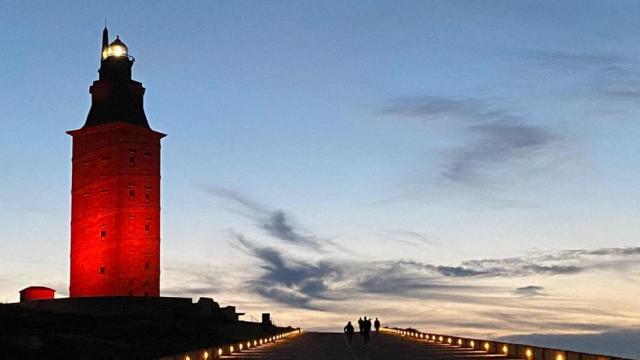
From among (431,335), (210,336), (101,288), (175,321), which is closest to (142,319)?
(175,321)

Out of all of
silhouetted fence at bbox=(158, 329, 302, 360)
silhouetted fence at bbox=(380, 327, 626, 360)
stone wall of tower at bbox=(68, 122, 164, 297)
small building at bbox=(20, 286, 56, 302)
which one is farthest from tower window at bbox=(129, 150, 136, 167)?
silhouetted fence at bbox=(380, 327, 626, 360)

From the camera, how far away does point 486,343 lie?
5269cm

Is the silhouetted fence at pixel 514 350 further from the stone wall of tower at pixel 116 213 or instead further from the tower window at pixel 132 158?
the tower window at pixel 132 158

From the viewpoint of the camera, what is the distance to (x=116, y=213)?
347ft

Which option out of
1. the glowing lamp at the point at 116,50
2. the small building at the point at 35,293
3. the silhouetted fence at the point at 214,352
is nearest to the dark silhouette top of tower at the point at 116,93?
the glowing lamp at the point at 116,50

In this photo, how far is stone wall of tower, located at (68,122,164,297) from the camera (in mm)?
104750

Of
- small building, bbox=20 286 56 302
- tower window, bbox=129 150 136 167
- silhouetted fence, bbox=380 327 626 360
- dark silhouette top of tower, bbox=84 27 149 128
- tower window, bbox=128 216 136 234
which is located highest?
dark silhouette top of tower, bbox=84 27 149 128

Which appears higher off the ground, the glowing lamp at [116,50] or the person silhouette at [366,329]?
the glowing lamp at [116,50]

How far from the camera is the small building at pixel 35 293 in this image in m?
104

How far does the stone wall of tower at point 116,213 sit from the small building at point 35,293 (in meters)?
3.24

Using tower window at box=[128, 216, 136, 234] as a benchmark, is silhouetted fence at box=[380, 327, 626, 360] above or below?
below

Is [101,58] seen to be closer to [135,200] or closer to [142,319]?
[135,200]

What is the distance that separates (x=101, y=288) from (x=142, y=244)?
614 centimetres

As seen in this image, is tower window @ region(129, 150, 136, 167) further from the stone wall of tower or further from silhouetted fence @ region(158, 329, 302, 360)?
silhouetted fence @ region(158, 329, 302, 360)
